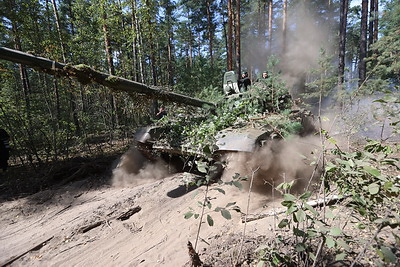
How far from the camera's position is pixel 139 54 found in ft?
35.9

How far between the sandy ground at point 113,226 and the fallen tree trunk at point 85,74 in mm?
2181

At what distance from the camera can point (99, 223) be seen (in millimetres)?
3830

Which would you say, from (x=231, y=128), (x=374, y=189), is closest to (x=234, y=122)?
(x=231, y=128)

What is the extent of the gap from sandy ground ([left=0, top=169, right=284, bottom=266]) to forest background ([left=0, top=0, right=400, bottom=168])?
2.16 m

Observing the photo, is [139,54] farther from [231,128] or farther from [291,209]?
[291,209]

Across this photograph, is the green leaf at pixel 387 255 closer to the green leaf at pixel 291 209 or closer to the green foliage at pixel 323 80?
the green leaf at pixel 291 209

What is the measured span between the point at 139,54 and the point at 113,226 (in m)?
9.59

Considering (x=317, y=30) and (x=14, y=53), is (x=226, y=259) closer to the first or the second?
(x=14, y=53)

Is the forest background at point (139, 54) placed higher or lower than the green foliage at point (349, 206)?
higher

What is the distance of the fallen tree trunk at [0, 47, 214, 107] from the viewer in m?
2.97

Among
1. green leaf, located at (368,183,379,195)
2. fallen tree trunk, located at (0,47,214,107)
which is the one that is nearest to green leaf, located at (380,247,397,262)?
green leaf, located at (368,183,379,195)

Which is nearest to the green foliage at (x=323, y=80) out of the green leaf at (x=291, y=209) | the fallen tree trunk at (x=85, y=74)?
the green leaf at (x=291, y=209)

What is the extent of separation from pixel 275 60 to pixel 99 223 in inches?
195

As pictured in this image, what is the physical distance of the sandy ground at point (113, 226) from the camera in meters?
2.84
